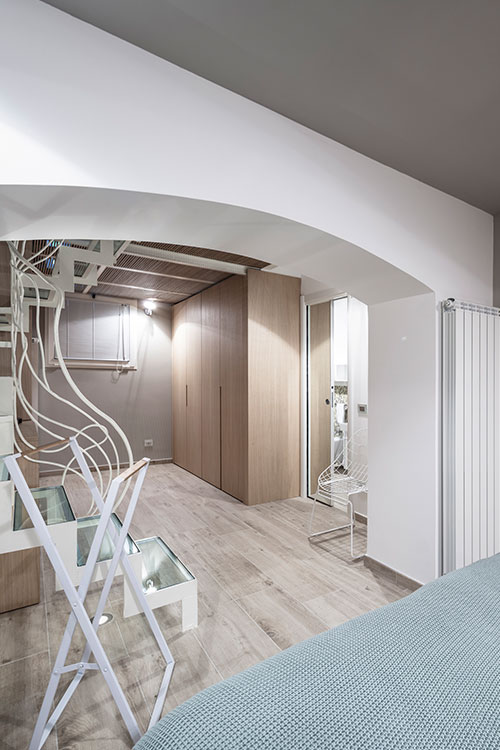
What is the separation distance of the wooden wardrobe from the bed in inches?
118

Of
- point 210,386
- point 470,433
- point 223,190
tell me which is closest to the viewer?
point 223,190

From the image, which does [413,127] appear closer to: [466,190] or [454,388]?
[466,190]

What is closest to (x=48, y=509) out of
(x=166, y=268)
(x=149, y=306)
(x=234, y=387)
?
(x=234, y=387)

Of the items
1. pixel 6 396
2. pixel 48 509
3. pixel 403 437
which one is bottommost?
pixel 48 509

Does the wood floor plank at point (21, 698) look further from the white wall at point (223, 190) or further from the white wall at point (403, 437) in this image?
the white wall at point (403, 437)

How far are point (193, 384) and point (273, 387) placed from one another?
1497 mm

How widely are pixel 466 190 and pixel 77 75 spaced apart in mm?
2343

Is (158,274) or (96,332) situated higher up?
(158,274)

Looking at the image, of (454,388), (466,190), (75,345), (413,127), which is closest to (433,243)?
(466,190)

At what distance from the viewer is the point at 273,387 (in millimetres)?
4148

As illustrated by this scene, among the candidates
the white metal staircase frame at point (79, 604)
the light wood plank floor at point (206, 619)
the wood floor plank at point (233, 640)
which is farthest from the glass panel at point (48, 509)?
the wood floor plank at point (233, 640)

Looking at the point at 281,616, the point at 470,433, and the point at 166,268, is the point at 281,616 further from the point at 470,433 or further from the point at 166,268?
the point at 166,268

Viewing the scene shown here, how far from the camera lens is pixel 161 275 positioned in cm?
425

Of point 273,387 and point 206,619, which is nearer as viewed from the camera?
point 206,619
